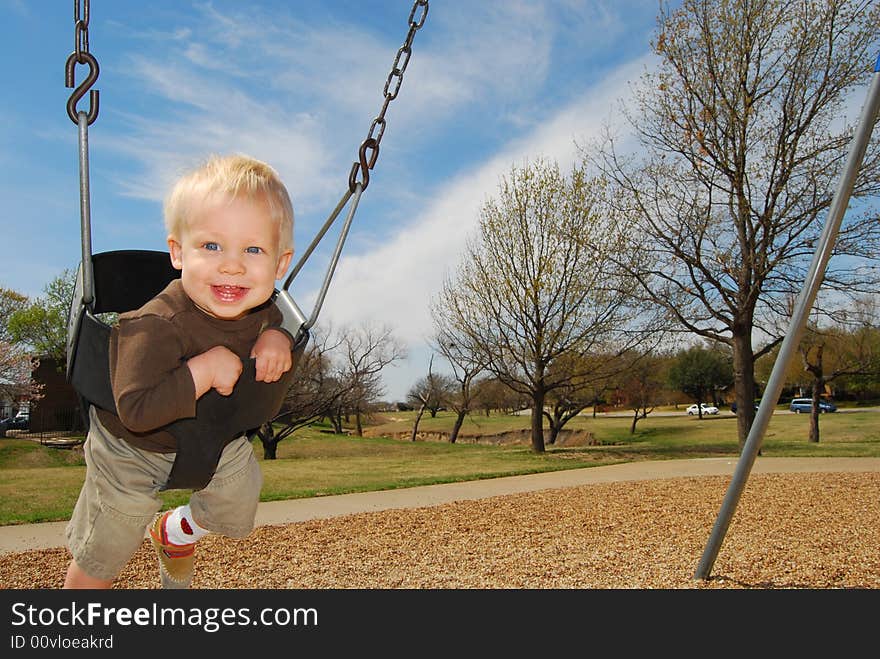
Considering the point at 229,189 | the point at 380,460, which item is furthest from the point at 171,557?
the point at 380,460

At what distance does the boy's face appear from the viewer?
1812 millimetres

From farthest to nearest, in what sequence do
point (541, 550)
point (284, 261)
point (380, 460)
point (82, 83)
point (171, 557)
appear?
1. point (380, 460)
2. point (541, 550)
3. point (171, 557)
4. point (82, 83)
5. point (284, 261)

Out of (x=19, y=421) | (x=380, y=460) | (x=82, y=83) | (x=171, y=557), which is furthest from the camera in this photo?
(x=19, y=421)

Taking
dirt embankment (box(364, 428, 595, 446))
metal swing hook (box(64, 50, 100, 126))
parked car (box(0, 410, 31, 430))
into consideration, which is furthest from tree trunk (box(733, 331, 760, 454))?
parked car (box(0, 410, 31, 430))

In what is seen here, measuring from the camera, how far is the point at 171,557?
2418mm

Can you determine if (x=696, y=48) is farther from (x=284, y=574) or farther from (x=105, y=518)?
(x=105, y=518)

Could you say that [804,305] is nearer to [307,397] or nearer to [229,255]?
[229,255]

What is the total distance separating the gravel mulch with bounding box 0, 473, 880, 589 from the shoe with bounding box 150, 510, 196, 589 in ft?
7.55

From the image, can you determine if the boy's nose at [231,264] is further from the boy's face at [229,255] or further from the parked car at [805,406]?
the parked car at [805,406]

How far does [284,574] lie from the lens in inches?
196

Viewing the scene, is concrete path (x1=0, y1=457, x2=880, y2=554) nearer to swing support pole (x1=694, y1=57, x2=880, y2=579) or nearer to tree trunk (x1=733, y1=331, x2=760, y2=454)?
tree trunk (x1=733, y1=331, x2=760, y2=454)

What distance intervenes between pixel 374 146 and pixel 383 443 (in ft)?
70.0

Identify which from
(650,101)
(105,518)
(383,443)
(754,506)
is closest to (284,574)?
(105,518)

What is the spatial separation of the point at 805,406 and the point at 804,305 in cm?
4740
